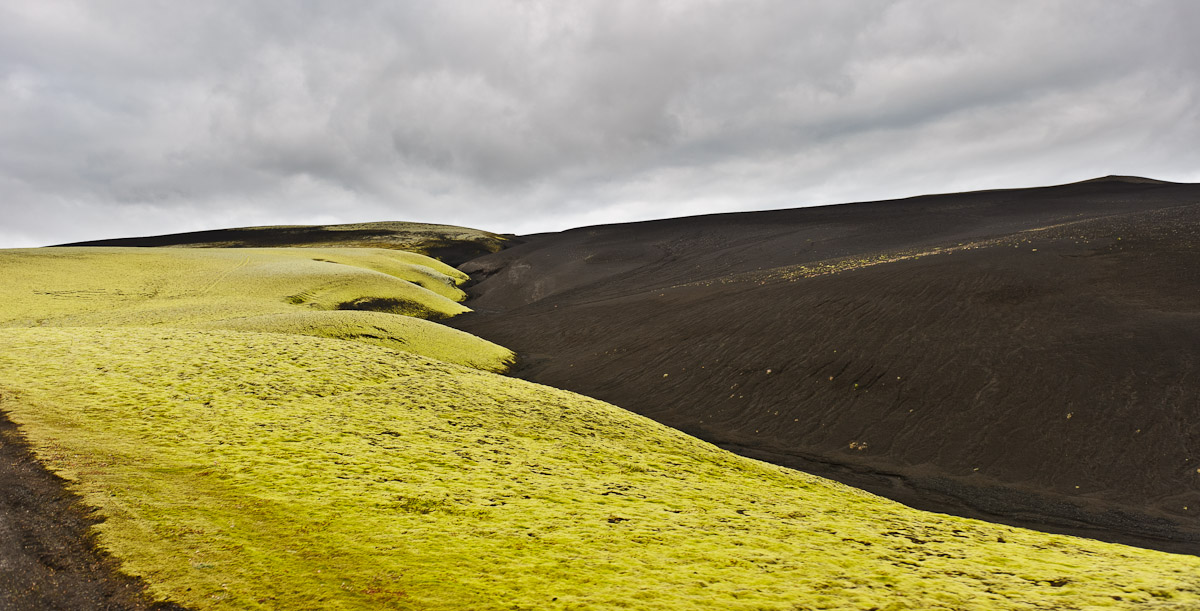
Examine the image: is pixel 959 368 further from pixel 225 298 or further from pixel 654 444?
pixel 225 298

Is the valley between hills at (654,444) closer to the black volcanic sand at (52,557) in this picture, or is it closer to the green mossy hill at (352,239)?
the black volcanic sand at (52,557)

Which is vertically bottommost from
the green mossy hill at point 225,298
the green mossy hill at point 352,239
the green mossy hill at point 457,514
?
the green mossy hill at point 457,514

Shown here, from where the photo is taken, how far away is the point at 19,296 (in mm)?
40438

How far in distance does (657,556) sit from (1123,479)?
1705 cm

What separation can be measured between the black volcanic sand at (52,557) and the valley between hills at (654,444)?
42 millimetres

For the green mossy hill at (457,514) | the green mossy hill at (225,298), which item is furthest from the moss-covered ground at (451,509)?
the green mossy hill at (225,298)

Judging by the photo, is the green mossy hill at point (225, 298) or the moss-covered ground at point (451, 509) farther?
the green mossy hill at point (225, 298)

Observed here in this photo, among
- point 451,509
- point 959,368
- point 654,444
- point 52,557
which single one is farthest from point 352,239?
point 52,557

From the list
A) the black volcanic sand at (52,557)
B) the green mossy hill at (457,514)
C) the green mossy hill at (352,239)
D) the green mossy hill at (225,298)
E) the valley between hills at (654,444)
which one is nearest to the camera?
the black volcanic sand at (52,557)

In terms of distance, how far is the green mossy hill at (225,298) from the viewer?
34.8 m

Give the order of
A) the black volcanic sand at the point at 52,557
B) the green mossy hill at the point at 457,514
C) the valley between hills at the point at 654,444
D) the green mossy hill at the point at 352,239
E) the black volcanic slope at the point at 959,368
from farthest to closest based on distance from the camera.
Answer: the green mossy hill at the point at 352,239, the black volcanic slope at the point at 959,368, the valley between hills at the point at 654,444, the green mossy hill at the point at 457,514, the black volcanic sand at the point at 52,557

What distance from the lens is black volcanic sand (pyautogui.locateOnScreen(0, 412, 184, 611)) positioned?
722 centimetres

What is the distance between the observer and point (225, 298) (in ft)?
146

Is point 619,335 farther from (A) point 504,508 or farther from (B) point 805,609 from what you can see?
(B) point 805,609
